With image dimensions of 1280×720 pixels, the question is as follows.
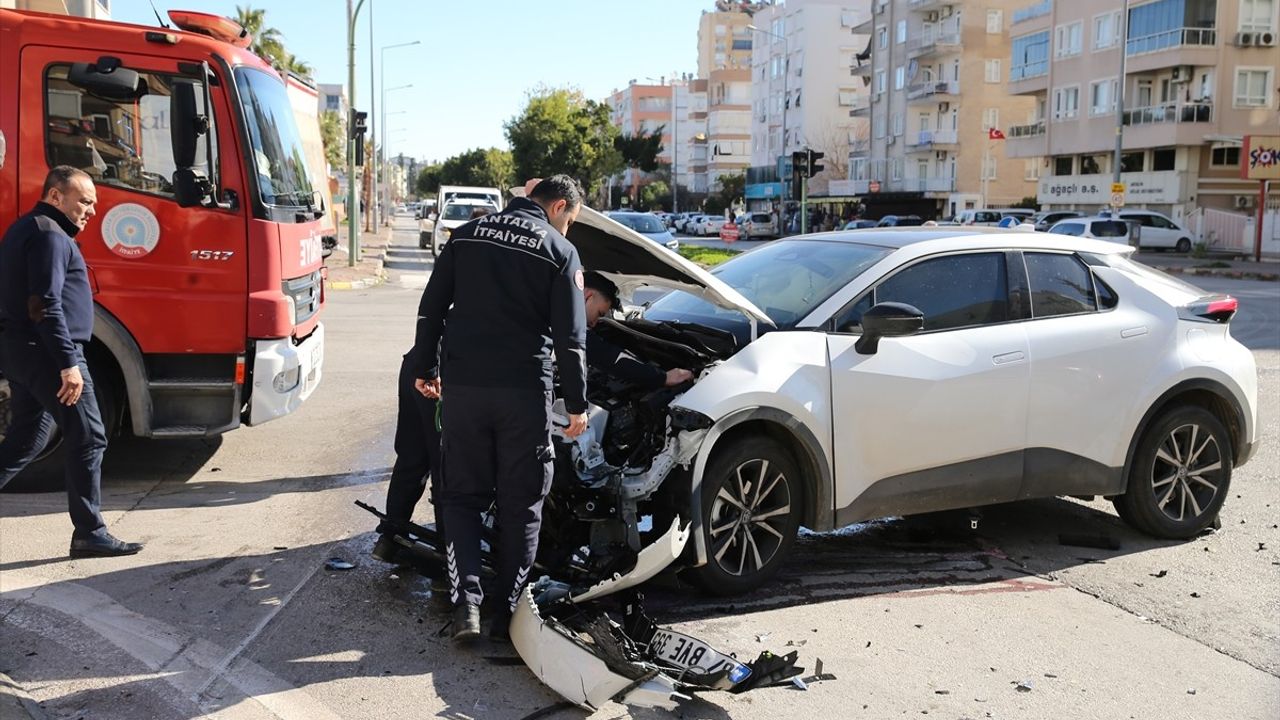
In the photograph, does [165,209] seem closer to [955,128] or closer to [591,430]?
[591,430]

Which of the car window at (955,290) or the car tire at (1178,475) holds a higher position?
the car window at (955,290)

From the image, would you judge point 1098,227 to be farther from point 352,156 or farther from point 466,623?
point 466,623

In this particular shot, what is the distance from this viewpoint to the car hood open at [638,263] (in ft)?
18.1

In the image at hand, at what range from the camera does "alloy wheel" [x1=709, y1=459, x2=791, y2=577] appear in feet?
17.2

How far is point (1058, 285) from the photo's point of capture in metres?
6.31

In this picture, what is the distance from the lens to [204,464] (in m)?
7.89

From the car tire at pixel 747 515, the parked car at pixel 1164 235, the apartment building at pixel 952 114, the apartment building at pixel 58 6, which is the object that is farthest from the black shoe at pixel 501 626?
the apartment building at pixel 952 114

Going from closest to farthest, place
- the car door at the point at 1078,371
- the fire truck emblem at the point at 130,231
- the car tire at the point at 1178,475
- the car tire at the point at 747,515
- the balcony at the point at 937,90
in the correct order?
the car tire at the point at 747,515
the car door at the point at 1078,371
the car tire at the point at 1178,475
the fire truck emblem at the point at 130,231
the balcony at the point at 937,90

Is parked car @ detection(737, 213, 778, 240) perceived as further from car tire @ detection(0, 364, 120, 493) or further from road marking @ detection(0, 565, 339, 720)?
road marking @ detection(0, 565, 339, 720)

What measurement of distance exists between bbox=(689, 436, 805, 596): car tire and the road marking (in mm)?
1885

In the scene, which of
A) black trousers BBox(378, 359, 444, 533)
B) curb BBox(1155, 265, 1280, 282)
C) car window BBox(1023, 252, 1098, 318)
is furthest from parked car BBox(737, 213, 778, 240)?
black trousers BBox(378, 359, 444, 533)

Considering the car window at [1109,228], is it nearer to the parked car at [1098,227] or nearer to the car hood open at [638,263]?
the parked car at [1098,227]

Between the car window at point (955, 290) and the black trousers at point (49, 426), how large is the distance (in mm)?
3999

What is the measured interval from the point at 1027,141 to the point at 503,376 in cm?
6120
